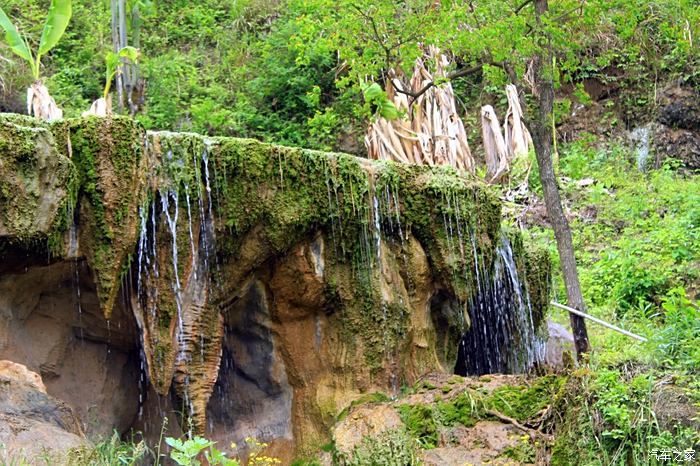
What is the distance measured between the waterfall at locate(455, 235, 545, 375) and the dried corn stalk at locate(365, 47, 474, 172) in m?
4.51

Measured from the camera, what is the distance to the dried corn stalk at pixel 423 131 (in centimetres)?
1639

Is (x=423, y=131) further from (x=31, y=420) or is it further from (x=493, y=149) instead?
(x=31, y=420)

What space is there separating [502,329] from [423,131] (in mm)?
6930

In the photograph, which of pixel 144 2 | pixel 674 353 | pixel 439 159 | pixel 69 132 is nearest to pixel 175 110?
pixel 144 2

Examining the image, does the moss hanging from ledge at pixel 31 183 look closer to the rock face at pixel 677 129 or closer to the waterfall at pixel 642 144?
the waterfall at pixel 642 144

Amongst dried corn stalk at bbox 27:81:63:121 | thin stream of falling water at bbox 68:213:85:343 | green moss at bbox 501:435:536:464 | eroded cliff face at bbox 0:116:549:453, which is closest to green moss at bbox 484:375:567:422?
green moss at bbox 501:435:536:464

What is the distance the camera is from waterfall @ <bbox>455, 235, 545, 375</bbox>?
37.5ft

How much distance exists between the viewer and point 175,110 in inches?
798

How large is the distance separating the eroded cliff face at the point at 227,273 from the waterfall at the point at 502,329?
419 millimetres

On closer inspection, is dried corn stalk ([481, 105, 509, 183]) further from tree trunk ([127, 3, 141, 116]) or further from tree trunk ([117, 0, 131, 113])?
tree trunk ([117, 0, 131, 113])

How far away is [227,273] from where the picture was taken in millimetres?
8922

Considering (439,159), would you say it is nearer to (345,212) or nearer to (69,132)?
(345,212)

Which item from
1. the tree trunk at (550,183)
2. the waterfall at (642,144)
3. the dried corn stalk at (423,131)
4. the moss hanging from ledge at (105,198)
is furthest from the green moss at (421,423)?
the waterfall at (642,144)

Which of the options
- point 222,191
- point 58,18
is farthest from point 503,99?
point 222,191
